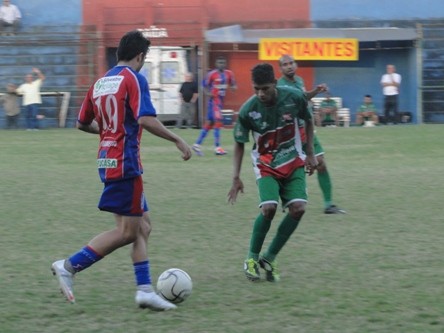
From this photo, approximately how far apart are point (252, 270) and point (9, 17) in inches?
971

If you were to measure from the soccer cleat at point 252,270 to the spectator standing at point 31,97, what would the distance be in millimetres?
21530

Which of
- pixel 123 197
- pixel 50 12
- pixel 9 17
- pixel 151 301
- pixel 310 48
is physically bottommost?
pixel 151 301

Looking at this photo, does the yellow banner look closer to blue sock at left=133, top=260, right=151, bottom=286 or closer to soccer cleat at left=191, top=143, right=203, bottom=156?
soccer cleat at left=191, top=143, right=203, bottom=156

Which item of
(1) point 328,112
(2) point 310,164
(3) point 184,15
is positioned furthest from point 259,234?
(3) point 184,15

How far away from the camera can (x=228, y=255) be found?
817 centimetres

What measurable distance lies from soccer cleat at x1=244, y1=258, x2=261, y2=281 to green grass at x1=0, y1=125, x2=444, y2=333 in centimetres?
9

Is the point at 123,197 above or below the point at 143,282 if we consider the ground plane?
above

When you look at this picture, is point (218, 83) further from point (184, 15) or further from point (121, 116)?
point (121, 116)

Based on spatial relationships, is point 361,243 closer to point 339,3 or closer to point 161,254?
point 161,254

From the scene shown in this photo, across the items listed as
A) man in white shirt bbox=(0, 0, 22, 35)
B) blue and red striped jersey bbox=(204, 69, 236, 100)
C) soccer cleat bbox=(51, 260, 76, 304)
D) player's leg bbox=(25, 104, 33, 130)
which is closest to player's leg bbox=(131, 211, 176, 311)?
soccer cleat bbox=(51, 260, 76, 304)

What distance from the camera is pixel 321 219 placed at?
1029 cm

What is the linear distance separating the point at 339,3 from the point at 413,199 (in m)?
19.4

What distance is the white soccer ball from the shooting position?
6289 millimetres

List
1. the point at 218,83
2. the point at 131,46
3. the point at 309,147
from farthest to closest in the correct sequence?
the point at 218,83 < the point at 309,147 < the point at 131,46
